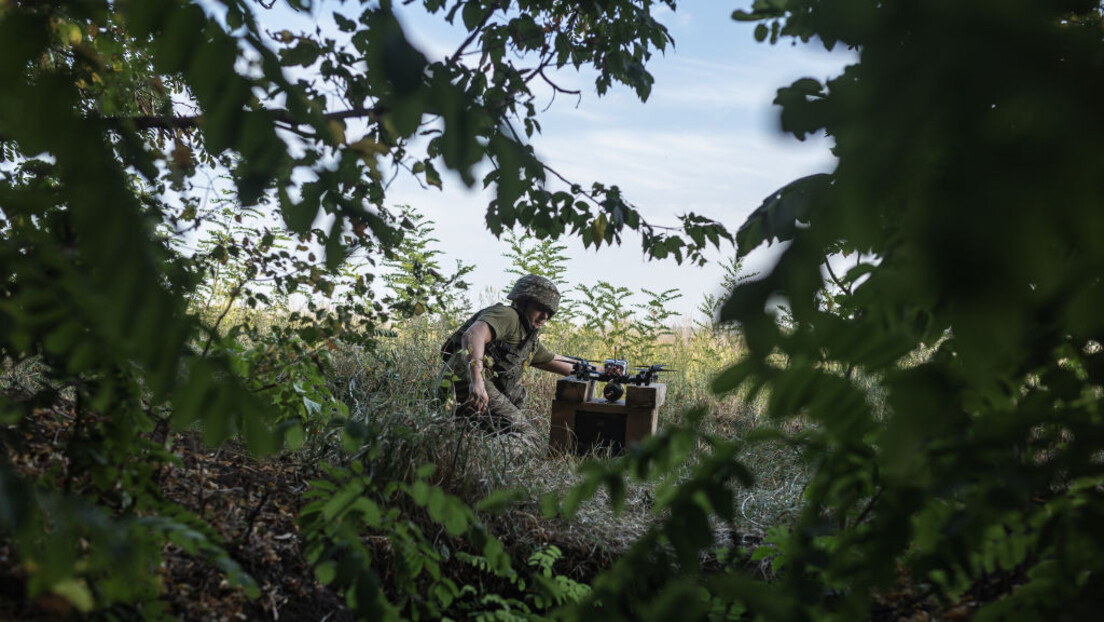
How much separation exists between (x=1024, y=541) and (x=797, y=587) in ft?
1.59

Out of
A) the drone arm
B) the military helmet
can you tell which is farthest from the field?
the drone arm

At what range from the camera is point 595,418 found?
227 inches

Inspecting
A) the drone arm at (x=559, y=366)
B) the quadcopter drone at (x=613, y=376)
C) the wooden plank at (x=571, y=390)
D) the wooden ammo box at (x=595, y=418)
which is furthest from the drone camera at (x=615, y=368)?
the drone arm at (x=559, y=366)

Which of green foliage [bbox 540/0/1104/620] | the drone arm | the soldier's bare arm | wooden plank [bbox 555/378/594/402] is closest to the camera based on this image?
green foliage [bbox 540/0/1104/620]

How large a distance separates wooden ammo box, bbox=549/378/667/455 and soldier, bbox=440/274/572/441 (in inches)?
12.0

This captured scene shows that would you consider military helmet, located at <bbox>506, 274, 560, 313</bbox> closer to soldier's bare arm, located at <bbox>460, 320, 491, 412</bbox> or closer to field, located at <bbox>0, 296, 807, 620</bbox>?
soldier's bare arm, located at <bbox>460, 320, 491, 412</bbox>

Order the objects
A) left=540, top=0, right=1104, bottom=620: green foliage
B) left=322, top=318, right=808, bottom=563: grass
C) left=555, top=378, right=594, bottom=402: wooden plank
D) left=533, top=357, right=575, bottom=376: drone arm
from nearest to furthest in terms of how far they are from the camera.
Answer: left=540, top=0, right=1104, bottom=620: green foliage → left=322, top=318, right=808, bottom=563: grass → left=555, top=378, right=594, bottom=402: wooden plank → left=533, top=357, right=575, bottom=376: drone arm

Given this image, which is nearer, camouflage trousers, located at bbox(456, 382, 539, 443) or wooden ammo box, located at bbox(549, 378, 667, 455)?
camouflage trousers, located at bbox(456, 382, 539, 443)

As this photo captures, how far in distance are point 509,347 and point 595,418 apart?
864 mm

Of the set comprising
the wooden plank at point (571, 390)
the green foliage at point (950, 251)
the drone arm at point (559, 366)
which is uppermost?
the drone arm at point (559, 366)

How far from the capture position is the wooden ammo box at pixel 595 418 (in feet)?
18.4

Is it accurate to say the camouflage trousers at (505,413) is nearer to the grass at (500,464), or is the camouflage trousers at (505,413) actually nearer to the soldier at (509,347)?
the soldier at (509,347)

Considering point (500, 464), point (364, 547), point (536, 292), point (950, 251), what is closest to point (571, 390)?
point (536, 292)

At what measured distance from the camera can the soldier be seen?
531 cm
